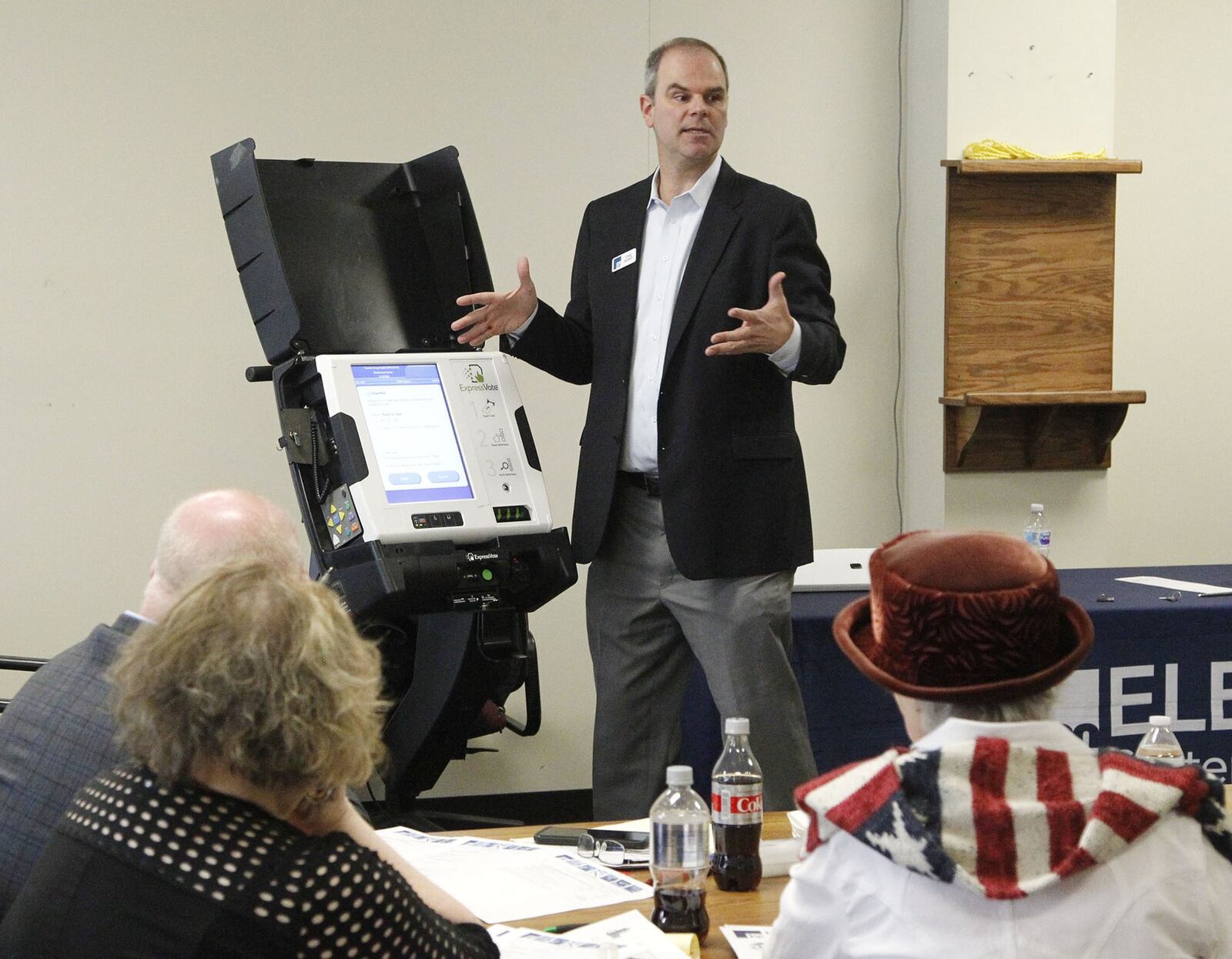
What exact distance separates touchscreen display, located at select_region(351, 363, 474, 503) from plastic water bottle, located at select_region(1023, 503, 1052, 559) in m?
1.73

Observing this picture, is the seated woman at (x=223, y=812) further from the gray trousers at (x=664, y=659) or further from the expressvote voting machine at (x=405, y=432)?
the gray trousers at (x=664, y=659)

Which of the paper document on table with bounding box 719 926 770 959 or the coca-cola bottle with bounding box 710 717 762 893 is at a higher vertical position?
the coca-cola bottle with bounding box 710 717 762 893

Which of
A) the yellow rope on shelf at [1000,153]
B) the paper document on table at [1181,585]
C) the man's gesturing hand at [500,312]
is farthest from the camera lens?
the yellow rope on shelf at [1000,153]

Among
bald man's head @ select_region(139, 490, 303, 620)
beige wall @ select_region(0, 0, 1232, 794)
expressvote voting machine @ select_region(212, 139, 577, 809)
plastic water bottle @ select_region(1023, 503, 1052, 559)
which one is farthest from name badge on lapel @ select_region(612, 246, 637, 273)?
plastic water bottle @ select_region(1023, 503, 1052, 559)

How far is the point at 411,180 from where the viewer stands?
9.59 feet

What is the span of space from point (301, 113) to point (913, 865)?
333 cm

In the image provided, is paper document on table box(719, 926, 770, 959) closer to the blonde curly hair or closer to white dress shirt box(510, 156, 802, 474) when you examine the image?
the blonde curly hair

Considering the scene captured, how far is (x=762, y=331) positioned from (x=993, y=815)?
164cm

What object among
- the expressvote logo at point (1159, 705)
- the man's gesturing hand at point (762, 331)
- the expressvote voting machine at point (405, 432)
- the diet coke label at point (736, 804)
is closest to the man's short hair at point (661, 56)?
the expressvote voting machine at point (405, 432)

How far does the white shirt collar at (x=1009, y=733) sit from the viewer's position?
3.36ft

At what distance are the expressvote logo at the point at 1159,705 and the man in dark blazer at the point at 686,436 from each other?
29.1 inches

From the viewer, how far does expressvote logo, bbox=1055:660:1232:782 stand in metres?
3.03

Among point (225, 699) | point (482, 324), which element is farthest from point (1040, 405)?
point (225, 699)

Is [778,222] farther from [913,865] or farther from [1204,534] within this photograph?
[1204,534]
